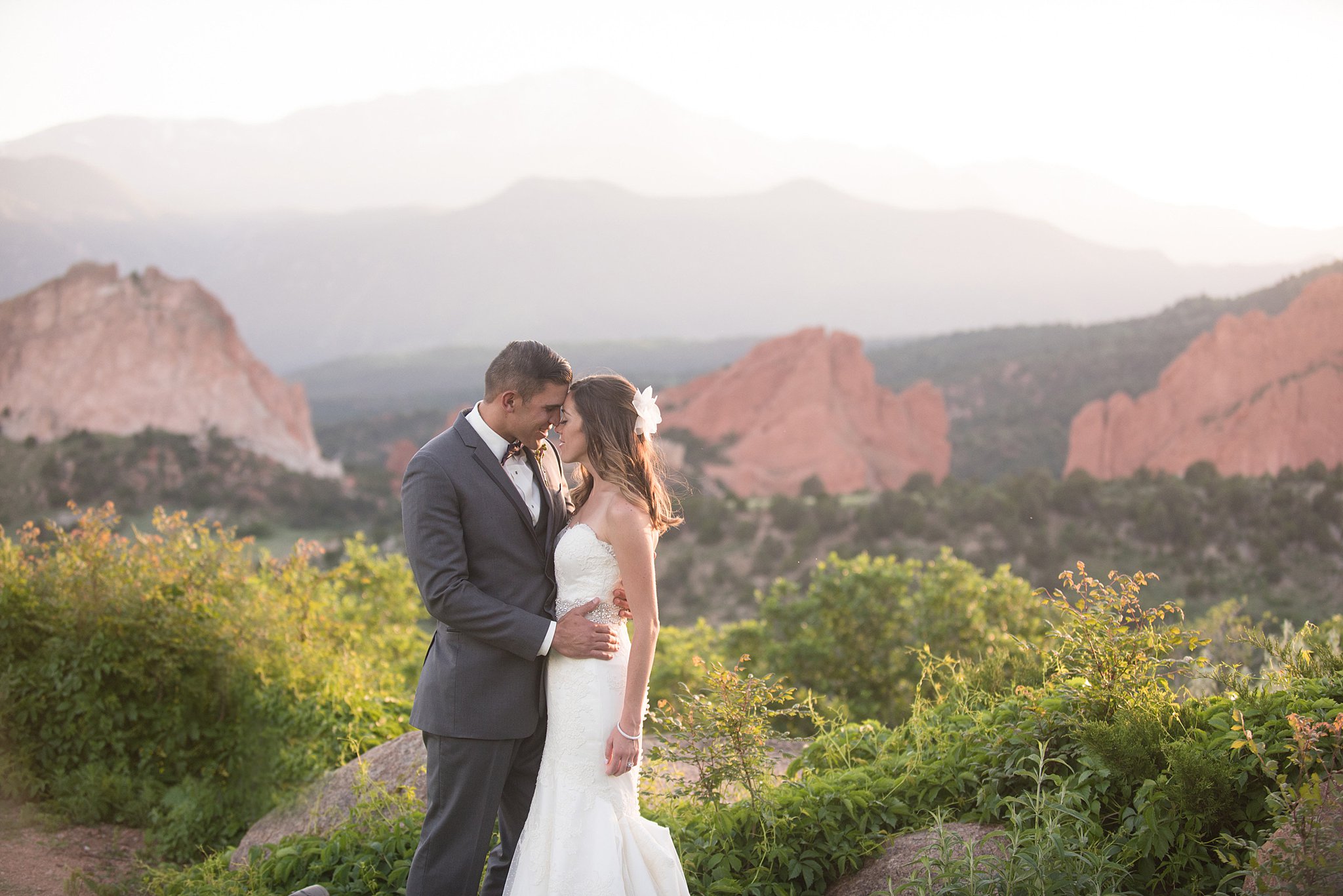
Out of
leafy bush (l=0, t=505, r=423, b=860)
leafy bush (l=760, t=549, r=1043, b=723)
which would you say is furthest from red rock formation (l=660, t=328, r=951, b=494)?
leafy bush (l=0, t=505, r=423, b=860)

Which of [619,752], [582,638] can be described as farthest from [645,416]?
[619,752]

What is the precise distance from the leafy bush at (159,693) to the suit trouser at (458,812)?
1.99 m

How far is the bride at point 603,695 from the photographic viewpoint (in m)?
2.87

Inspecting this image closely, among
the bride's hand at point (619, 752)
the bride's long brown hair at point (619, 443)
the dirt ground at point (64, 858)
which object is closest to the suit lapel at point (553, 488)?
the bride's long brown hair at point (619, 443)

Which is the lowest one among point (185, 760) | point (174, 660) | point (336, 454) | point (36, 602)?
point (336, 454)

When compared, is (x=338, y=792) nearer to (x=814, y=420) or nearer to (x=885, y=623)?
(x=885, y=623)

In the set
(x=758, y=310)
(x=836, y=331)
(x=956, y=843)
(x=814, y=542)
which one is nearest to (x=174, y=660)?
(x=956, y=843)

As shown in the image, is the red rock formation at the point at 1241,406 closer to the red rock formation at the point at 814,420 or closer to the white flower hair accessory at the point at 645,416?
the red rock formation at the point at 814,420

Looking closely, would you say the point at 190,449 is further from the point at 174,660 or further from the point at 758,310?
the point at 758,310

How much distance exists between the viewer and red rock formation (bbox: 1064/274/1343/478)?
1156 inches

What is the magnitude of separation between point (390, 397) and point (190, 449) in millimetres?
32447

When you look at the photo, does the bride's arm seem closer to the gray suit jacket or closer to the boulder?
the gray suit jacket

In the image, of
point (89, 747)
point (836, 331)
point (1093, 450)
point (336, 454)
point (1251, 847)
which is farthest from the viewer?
point (336, 454)

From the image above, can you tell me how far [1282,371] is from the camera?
30969 mm
